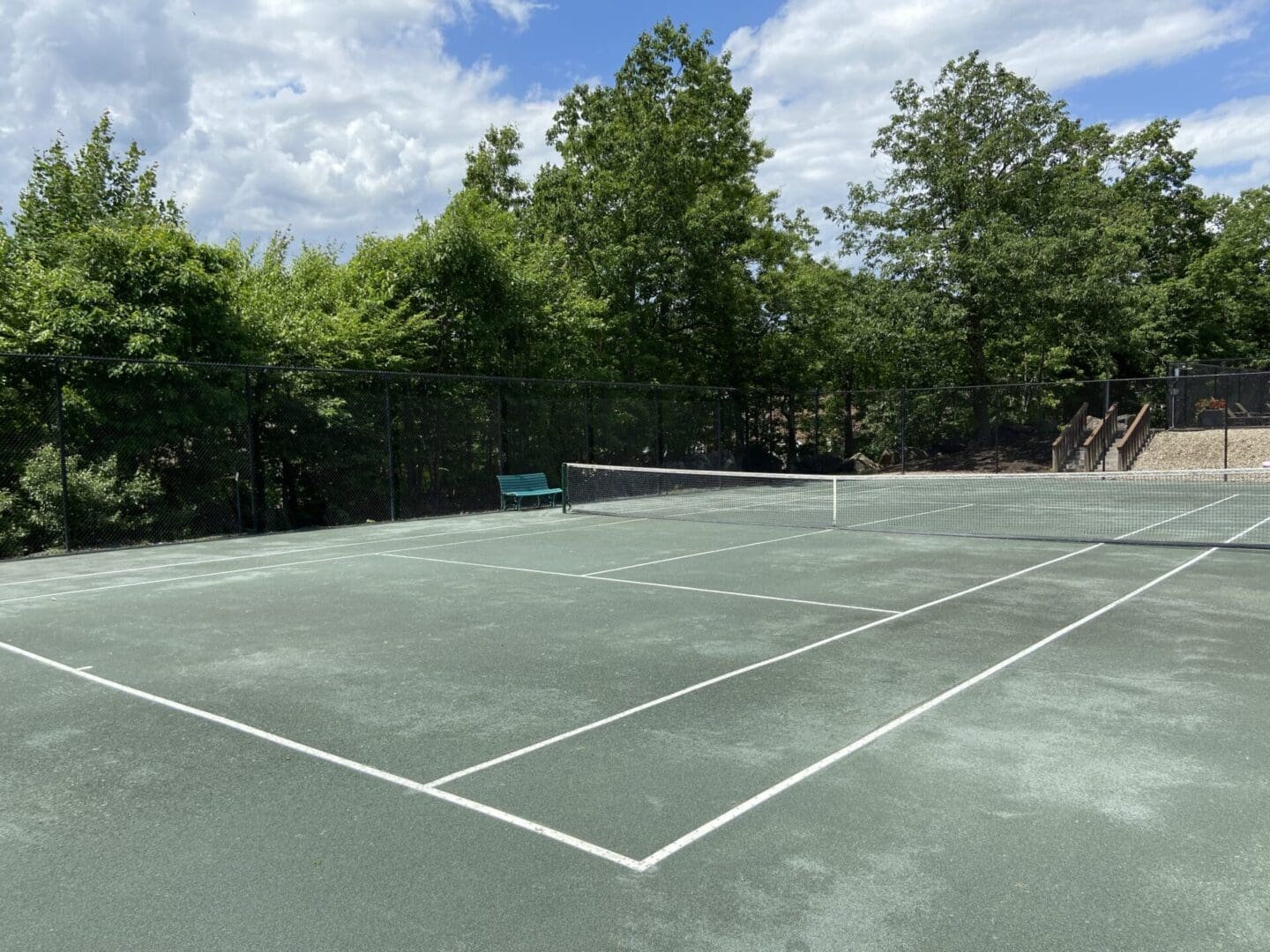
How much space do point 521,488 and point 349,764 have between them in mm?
15214

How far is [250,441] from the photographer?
Result: 49.4 ft

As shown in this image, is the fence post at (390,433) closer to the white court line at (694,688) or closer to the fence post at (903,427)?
the white court line at (694,688)

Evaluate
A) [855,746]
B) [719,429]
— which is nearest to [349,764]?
[855,746]

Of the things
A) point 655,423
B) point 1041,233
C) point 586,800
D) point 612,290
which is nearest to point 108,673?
point 586,800

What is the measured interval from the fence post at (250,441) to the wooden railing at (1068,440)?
23871 mm

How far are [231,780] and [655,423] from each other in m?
20.8

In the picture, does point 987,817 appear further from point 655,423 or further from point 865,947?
point 655,423

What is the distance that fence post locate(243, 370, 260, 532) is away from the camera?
49.0 ft

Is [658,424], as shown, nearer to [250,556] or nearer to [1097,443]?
[250,556]

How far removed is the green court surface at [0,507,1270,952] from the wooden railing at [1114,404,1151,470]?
23.2 m

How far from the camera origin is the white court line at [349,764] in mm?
3369

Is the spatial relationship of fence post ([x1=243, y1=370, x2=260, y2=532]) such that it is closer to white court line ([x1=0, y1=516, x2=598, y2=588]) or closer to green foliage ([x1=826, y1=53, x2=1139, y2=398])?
white court line ([x1=0, y1=516, x2=598, y2=588])

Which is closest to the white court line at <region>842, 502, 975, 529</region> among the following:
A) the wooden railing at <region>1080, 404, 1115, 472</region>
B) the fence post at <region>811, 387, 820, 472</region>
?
the fence post at <region>811, 387, 820, 472</region>

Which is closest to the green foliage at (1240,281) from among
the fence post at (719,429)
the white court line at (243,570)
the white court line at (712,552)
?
the fence post at (719,429)
